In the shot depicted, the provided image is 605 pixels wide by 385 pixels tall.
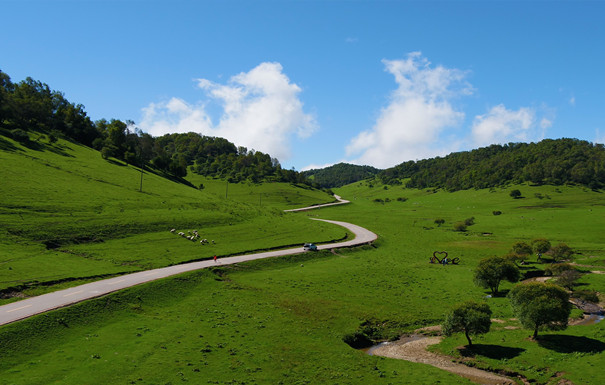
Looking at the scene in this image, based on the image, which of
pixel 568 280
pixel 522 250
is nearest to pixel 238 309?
pixel 568 280

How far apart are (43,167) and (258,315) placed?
Answer: 10125 cm

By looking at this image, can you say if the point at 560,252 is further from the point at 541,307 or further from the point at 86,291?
the point at 86,291

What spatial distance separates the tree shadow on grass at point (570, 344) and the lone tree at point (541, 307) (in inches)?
49.5

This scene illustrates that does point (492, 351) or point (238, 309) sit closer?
point (492, 351)

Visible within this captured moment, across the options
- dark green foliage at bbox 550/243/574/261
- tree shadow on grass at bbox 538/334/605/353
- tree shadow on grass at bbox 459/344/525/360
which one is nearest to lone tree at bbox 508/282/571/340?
tree shadow on grass at bbox 538/334/605/353

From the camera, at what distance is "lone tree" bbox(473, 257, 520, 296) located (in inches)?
2314

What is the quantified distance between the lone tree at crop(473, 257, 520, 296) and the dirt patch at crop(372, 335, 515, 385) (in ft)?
70.3

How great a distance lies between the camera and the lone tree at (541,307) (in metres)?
38.8

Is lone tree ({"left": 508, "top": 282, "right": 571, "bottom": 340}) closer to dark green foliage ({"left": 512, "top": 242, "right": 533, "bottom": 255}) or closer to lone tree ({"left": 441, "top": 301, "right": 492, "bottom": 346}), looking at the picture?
lone tree ({"left": 441, "top": 301, "right": 492, "bottom": 346})

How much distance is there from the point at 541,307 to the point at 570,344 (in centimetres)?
473

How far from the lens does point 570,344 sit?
38.3m

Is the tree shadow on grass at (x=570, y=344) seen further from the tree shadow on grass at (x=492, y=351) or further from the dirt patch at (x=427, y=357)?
the dirt patch at (x=427, y=357)

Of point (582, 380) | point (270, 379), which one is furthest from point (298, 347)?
point (582, 380)

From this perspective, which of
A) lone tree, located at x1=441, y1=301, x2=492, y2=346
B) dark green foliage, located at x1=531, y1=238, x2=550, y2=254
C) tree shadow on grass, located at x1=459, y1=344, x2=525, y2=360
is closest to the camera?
tree shadow on grass, located at x1=459, y1=344, x2=525, y2=360
